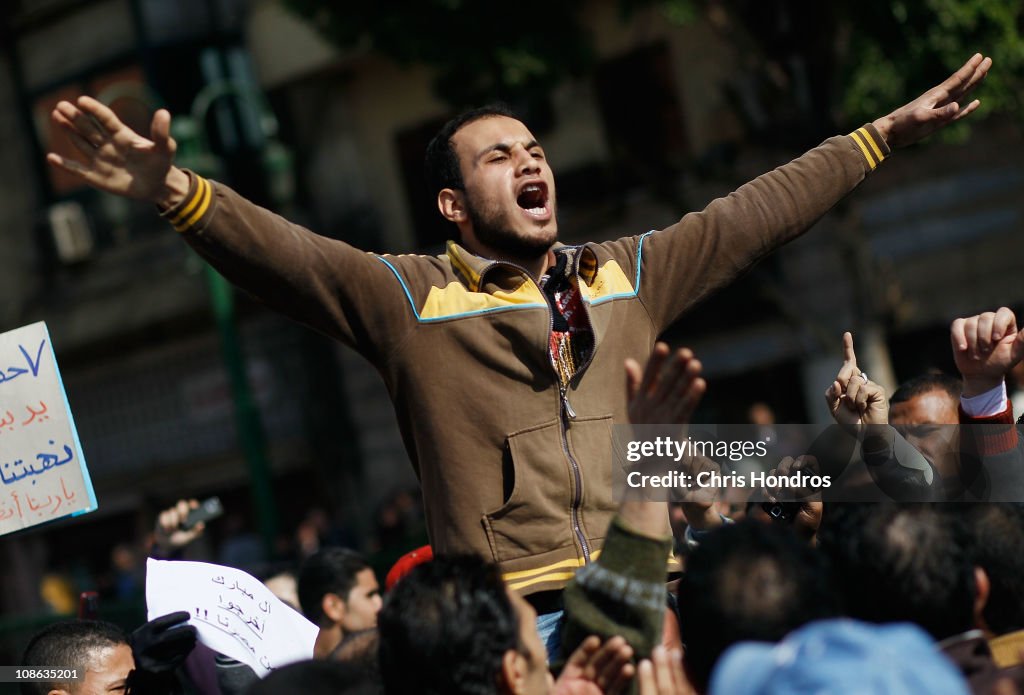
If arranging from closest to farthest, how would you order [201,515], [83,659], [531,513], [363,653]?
[531,513] → [363,653] → [83,659] → [201,515]

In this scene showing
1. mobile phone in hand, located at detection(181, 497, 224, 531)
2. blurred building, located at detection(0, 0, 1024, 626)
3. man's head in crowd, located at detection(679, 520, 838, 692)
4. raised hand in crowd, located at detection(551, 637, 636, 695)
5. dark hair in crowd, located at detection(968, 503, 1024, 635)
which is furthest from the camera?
blurred building, located at detection(0, 0, 1024, 626)

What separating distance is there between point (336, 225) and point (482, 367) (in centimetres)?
1244

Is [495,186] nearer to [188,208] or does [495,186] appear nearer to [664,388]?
[188,208]

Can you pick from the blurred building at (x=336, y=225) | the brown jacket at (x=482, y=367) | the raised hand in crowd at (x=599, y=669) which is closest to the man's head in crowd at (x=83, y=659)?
the brown jacket at (x=482, y=367)

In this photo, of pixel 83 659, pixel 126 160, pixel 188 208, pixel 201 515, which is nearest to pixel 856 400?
pixel 188 208

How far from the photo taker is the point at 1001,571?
2.82 m

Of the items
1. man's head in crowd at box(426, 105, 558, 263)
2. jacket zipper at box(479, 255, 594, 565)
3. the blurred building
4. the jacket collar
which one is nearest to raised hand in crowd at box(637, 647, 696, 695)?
jacket zipper at box(479, 255, 594, 565)

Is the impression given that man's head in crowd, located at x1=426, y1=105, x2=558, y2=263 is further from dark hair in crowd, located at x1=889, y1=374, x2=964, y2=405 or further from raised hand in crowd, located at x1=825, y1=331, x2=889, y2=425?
dark hair in crowd, located at x1=889, y1=374, x2=964, y2=405

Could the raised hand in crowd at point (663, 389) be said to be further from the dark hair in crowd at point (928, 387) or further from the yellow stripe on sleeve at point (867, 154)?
the dark hair in crowd at point (928, 387)

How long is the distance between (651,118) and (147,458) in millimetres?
7190

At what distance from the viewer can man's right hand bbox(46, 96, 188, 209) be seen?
2.96 m

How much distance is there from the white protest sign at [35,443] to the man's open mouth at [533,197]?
1.40 metres

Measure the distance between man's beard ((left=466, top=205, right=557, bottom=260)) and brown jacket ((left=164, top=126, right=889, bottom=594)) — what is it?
0.26 ft

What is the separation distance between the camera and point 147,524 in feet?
54.6
